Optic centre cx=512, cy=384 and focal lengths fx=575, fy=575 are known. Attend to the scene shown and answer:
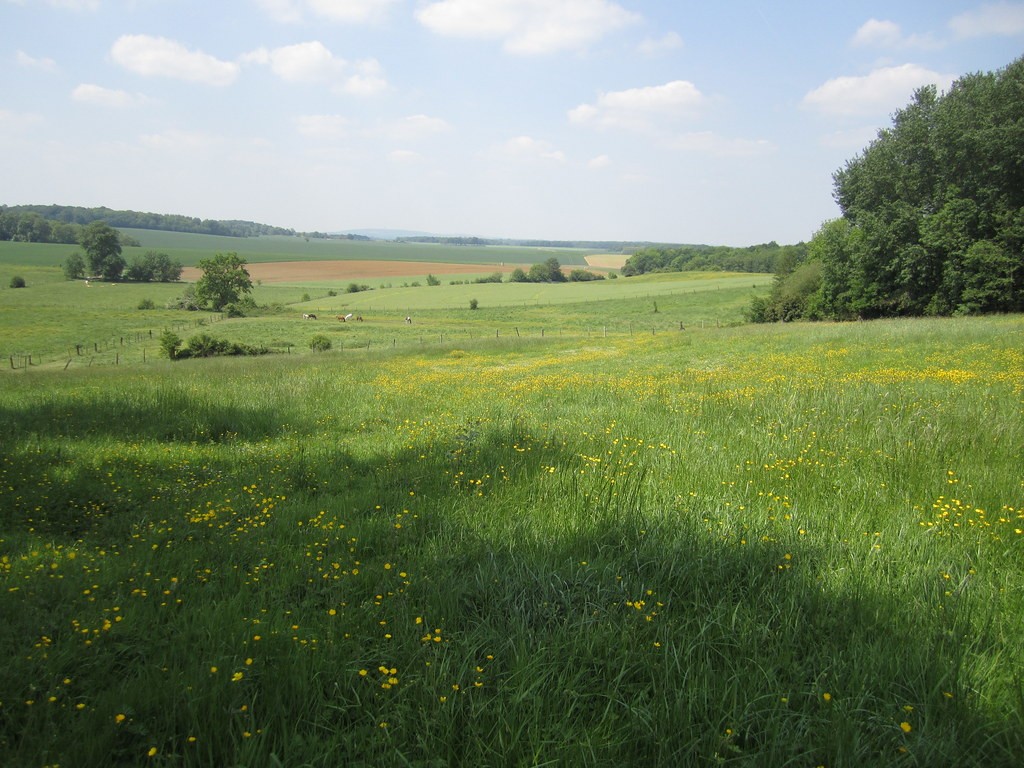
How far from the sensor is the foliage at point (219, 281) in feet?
282

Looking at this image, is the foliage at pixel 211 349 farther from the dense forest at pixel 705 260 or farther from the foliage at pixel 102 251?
the dense forest at pixel 705 260

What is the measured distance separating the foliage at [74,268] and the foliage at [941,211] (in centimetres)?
12180

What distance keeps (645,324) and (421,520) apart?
6210 centimetres

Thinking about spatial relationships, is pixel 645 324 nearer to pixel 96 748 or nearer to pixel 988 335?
pixel 988 335

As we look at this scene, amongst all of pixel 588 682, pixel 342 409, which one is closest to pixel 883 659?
pixel 588 682

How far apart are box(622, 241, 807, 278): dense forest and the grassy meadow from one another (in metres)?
137

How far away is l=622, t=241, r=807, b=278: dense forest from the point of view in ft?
445

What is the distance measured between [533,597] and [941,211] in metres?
46.1

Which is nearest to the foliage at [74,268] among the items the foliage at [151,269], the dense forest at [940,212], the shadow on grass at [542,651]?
the foliage at [151,269]

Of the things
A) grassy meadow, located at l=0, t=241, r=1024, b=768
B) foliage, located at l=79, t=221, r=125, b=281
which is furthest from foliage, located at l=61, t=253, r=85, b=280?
grassy meadow, located at l=0, t=241, r=1024, b=768

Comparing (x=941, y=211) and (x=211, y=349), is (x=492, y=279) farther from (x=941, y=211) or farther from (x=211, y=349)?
(x=941, y=211)

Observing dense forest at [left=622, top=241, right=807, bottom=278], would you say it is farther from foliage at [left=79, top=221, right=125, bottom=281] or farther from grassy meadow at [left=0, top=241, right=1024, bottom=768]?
grassy meadow at [left=0, top=241, right=1024, bottom=768]

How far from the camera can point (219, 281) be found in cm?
8662

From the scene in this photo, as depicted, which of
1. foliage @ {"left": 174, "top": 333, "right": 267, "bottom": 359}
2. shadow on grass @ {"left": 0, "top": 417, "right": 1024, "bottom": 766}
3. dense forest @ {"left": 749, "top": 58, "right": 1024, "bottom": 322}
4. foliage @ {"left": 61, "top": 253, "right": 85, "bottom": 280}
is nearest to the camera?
shadow on grass @ {"left": 0, "top": 417, "right": 1024, "bottom": 766}
